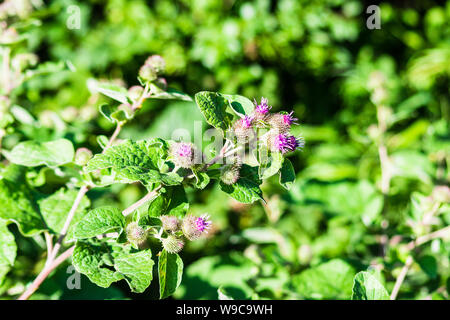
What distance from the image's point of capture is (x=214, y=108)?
3.22 ft

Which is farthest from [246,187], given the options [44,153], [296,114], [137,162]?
[296,114]

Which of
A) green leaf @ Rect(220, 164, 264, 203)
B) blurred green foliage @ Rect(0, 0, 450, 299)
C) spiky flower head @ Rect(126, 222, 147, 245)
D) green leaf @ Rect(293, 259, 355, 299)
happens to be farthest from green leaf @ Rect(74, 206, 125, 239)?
green leaf @ Rect(293, 259, 355, 299)

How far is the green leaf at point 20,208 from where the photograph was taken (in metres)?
1.17

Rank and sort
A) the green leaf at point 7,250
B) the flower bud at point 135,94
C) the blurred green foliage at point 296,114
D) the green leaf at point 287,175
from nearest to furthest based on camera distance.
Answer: the green leaf at point 287,175 < the green leaf at point 7,250 < the flower bud at point 135,94 < the blurred green foliage at point 296,114

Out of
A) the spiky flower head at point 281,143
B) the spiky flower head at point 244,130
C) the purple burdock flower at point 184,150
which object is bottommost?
the purple burdock flower at point 184,150

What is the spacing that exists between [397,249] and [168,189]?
103cm

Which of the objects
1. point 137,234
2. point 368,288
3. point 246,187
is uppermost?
point 246,187

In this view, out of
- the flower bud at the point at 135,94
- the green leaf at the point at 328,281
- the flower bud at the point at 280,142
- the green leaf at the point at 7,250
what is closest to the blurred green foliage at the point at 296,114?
the green leaf at the point at 328,281

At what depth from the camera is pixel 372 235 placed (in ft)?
6.33

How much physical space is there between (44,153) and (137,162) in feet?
1.33

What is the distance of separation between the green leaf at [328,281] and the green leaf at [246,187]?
60 cm

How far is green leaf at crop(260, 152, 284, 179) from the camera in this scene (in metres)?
0.95

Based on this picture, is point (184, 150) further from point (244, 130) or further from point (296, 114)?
point (296, 114)

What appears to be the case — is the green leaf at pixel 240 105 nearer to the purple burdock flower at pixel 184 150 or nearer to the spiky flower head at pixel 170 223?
the purple burdock flower at pixel 184 150
